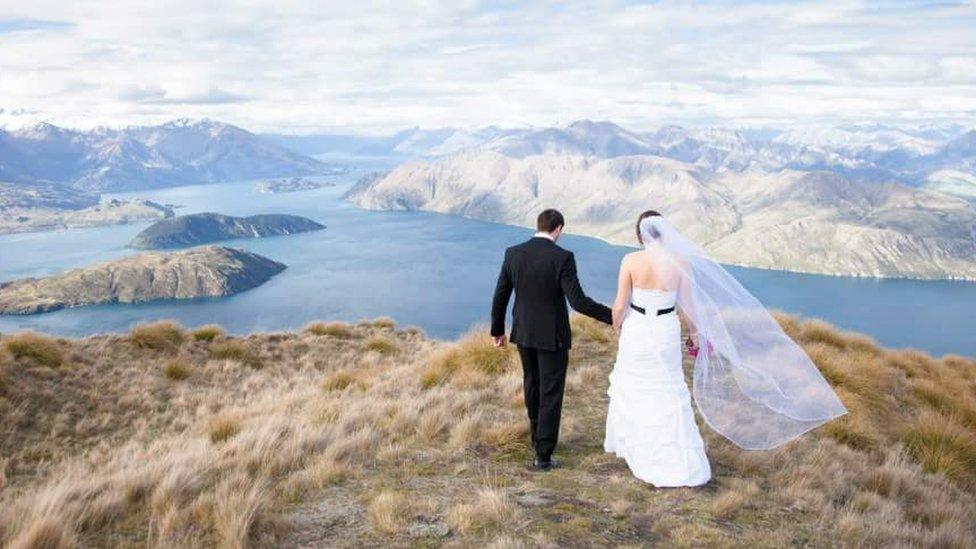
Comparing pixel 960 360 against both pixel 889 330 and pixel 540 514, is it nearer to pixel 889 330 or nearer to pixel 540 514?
pixel 540 514

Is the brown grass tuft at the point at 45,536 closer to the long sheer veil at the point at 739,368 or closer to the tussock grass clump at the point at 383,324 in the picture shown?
the long sheer veil at the point at 739,368

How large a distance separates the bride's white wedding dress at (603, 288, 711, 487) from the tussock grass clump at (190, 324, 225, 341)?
15984mm

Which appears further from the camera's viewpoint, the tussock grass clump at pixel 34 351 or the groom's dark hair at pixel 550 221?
the tussock grass clump at pixel 34 351

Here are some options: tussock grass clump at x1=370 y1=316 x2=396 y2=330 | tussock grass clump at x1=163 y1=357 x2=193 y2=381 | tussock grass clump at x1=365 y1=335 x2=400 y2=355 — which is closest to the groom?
tussock grass clump at x1=163 y1=357 x2=193 y2=381

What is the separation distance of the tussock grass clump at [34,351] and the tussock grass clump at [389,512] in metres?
12.8

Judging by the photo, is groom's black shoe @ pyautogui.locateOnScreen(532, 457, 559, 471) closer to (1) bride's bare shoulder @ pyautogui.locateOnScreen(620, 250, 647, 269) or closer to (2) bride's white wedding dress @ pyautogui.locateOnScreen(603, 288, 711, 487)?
(2) bride's white wedding dress @ pyautogui.locateOnScreen(603, 288, 711, 487)

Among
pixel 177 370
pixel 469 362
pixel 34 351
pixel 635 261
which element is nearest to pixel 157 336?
pixel 177 370

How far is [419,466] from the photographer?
789cm

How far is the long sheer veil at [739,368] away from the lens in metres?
8.30

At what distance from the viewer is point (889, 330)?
175m

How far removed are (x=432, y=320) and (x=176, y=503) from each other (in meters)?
154

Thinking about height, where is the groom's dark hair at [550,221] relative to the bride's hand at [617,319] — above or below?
above

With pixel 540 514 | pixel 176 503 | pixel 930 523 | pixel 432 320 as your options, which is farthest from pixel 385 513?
pixel 432 320

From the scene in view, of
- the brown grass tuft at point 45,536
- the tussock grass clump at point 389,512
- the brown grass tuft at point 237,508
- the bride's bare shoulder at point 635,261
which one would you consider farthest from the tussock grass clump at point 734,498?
the brown grass tuft at point 45,536
